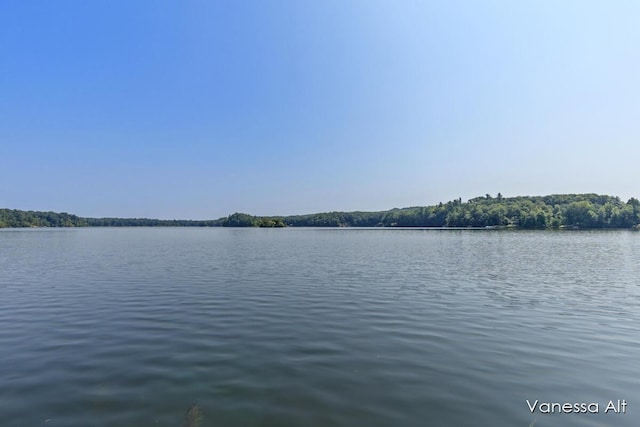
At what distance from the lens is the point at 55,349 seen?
10.2 meters

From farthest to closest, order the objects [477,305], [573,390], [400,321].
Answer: [477,305]
[400,321]
[573,390]

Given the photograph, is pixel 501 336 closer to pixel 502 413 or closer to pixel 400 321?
pixel 400 321

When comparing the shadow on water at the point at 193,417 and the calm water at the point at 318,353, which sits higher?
the shadow on water at the point at 193,417

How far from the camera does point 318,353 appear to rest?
988 cm

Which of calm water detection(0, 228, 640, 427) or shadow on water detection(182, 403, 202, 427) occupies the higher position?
shadow on water detection(182, 403, 202, 427)

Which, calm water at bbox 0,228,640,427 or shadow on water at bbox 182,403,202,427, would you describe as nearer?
shadow on water at bbox 182,403,202,427

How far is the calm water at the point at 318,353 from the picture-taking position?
261 inches

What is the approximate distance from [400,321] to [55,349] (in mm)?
11316

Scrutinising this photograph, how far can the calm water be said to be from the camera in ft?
21.7

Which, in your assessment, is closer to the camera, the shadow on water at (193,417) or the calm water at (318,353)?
the shadow on water at (193,417)

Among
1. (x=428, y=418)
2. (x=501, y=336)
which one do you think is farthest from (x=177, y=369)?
(x=501, y=336)

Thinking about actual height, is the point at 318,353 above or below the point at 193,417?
below

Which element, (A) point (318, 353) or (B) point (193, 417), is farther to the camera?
(A) point (318, 353)

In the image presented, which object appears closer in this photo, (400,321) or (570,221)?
(400,321)
